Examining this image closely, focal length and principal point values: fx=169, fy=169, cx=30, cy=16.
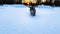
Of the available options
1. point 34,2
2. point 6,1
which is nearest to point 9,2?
point 6,1

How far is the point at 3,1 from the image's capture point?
79.4 ft

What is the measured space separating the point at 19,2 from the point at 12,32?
19.6 m

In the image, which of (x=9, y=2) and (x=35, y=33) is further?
(x=9, y=2)

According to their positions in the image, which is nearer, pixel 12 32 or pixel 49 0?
pixel 12 32

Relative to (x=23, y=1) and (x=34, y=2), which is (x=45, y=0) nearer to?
(x=34, y=2)

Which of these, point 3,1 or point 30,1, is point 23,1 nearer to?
point 30,1

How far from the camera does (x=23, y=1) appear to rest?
25016 mm

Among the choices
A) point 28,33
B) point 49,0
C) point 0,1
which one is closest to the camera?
point 28,33

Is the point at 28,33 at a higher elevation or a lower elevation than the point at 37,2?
higher

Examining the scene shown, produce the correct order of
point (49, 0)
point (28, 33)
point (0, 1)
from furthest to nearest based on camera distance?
point (49, 0) → point (0, 1) → point (28, 33)

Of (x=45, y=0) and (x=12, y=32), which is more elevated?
(x=12, y=32)

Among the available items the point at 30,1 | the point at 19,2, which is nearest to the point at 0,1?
the point at 19,2

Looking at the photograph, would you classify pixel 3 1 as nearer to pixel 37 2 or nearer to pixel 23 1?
pixel 23 1

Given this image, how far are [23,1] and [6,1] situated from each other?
2.50 metres
